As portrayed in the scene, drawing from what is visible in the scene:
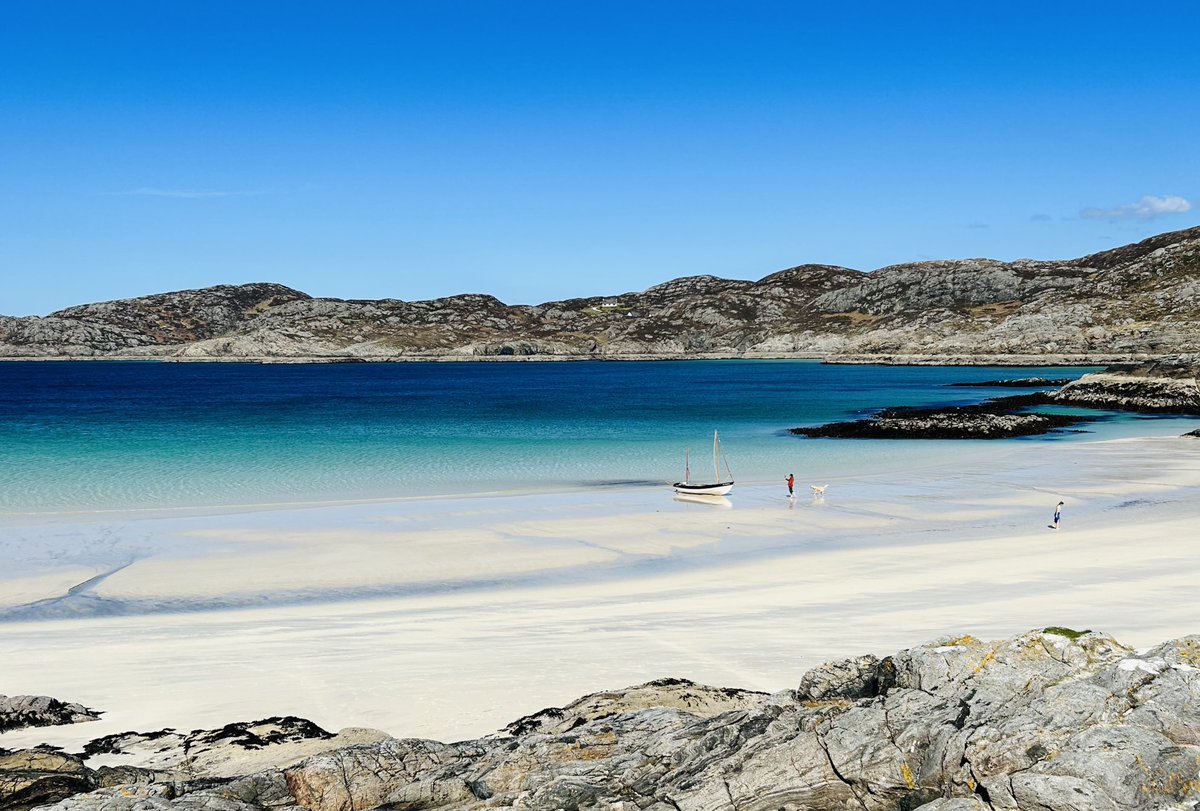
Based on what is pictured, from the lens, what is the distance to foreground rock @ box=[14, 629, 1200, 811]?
6.18 metres

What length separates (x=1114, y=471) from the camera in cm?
3822

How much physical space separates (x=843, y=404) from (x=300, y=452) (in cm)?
5345

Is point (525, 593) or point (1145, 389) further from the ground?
point (1145, 389)

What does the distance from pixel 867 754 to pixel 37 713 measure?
10092 mm

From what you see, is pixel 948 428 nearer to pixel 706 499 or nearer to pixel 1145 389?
pixel 706 499

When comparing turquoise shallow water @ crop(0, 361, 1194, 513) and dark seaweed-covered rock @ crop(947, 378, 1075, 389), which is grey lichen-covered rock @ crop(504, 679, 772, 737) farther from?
dark seaweed-covered rock @ crop(947, 378, 1075, 389)

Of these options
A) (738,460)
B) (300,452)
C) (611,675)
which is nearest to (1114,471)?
(738,460)

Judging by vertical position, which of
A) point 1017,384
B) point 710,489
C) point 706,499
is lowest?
point 706,499

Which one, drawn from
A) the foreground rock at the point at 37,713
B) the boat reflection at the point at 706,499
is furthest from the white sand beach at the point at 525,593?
the boat reflection at the point at 706,499

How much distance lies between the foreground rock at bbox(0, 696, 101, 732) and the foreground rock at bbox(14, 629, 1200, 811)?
4.02 metres

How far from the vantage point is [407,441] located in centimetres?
5594

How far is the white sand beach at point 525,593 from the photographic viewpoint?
42.2ft

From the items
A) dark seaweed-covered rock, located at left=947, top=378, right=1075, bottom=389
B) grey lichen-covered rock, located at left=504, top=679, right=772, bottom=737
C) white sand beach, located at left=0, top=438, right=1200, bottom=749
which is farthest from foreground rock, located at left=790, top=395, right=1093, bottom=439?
grey lichen-covered rock, located at left=504, top=679, right=772, bottom=737

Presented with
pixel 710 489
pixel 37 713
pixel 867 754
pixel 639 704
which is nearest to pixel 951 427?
pixel 710 489
